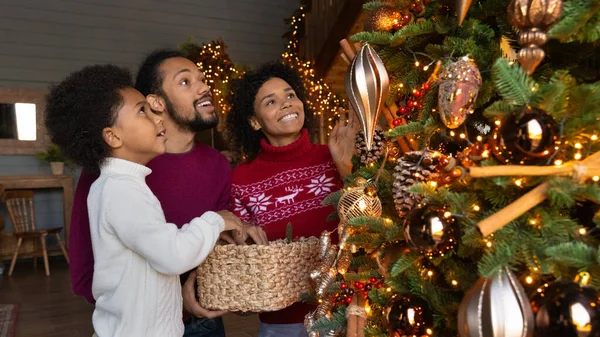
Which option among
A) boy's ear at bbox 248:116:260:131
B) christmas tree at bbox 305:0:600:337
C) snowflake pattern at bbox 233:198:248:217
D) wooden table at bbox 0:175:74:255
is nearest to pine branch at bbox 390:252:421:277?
christmas tree at bbox 305:0:600:337

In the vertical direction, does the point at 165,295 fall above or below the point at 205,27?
below

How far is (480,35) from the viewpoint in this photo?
881mm

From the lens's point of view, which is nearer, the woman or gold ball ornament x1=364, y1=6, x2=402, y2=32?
gold ball ornament x1=364, y1=6, x2=402, y2=32

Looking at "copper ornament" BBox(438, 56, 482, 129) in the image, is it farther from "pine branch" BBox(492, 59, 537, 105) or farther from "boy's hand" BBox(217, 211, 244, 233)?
"boy's hand" BBox(217, 211, 244, 233)

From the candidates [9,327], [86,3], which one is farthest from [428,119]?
[86,3]

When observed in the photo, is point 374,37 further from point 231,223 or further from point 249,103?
point 249,103

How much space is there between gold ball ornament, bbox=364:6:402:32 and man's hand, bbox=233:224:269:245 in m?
0.64

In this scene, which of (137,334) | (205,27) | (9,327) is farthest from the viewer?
(205,27)

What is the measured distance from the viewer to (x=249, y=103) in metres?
1.80

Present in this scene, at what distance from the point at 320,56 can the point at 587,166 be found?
16.0 ft

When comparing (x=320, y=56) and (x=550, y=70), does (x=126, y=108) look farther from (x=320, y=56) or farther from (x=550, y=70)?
(x=320, y=56)

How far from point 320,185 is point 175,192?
46 centimetres

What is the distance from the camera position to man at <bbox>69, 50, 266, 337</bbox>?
1524 mm

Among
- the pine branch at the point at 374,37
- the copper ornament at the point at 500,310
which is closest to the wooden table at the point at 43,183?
the pine branch at the point at 374,37
